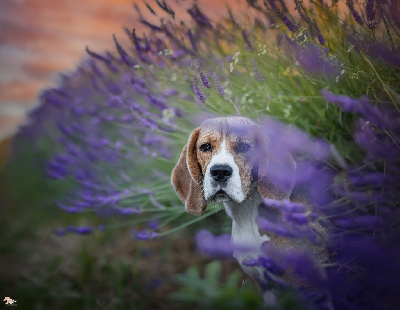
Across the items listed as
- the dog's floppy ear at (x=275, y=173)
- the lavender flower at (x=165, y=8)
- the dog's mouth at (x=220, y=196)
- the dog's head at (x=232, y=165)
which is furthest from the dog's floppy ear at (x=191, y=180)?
the lavender flower at (x=165, y=8)

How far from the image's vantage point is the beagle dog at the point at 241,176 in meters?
1.57

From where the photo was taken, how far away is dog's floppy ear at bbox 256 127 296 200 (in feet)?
5.12

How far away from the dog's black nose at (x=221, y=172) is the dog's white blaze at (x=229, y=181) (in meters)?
0.01

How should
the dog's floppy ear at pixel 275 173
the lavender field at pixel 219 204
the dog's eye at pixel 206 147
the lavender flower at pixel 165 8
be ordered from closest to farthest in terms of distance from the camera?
the lavender field at pixel 219 204, the dog's floppy ear at pixel 275 173, the dog's eye at pixel 206 147, the lavender flower at pixel 165 8

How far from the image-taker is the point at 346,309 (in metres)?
1.38

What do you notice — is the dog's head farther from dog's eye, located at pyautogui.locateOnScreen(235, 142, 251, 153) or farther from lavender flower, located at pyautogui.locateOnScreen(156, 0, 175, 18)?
lavender flower, located at pyautogui.locateOnScreen(156, 0, 175, 18)

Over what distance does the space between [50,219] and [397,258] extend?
3102 millimetres

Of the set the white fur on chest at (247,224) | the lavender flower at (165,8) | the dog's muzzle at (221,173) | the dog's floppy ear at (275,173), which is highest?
the lavender flower at (165,8)

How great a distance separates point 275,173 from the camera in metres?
1.57

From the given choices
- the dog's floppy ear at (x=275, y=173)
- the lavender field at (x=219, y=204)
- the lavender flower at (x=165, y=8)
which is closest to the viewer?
the lavender field at (x=219, y=204)

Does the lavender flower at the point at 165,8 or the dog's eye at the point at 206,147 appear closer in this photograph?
the dog's eye at the point at 206,147

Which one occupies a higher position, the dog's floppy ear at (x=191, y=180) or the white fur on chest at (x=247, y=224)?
the dog's floppy ear at (x=191, y=180)

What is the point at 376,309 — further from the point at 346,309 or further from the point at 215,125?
the point at 215,125

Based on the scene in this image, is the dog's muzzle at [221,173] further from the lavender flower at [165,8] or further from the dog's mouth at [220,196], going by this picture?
the lavender flower at [165,8]
